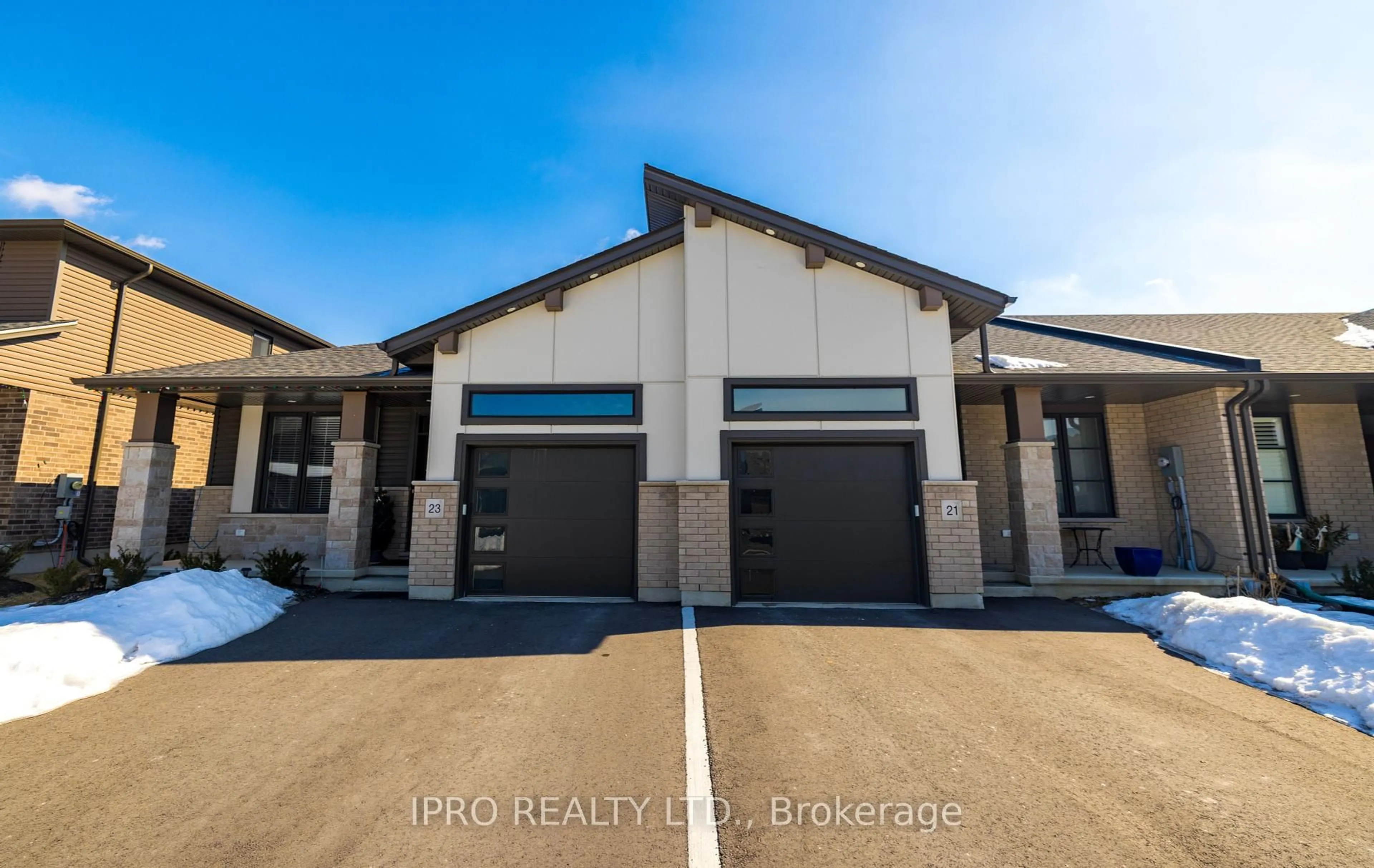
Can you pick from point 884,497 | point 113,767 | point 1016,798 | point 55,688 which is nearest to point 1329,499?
point 884,497

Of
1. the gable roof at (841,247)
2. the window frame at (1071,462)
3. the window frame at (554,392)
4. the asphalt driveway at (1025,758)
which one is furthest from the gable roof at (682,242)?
the asphalt driveway at (1025,758)

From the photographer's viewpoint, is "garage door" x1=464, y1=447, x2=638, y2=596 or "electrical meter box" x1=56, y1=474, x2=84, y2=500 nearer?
"garage door" x1=464, y1=447, x2=638, y2=596

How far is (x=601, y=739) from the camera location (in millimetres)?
3885

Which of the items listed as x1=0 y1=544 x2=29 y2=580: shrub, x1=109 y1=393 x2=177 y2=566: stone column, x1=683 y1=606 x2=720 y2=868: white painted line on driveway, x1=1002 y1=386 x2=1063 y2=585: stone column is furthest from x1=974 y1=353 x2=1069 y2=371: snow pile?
x1=0 y1=544 x2=29 y2=580: shrub

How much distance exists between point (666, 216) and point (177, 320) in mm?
13446

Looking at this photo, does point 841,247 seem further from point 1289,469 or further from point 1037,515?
point 1289,469

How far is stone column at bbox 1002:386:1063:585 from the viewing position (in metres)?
8.53

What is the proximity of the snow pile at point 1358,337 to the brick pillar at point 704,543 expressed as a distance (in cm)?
1191

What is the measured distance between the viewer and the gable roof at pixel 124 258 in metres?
11.3

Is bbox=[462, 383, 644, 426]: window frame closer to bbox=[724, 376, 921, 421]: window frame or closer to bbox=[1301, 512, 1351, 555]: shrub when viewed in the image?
bbox=[724, 376, 921, 421]: window frame

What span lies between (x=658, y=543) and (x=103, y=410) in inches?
516

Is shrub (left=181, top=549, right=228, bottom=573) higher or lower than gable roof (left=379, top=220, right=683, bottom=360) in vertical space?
lower

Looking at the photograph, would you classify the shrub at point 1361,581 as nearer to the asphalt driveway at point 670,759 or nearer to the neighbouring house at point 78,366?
the asphalt driveway at point 670,759

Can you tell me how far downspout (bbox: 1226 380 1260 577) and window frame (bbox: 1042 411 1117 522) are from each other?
5.80 ft
